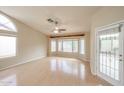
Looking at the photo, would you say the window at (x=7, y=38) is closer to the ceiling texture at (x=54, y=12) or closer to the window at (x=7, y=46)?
the window at (x=7, y=46)

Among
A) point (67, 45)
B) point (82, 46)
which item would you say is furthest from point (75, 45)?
point (82, 46)

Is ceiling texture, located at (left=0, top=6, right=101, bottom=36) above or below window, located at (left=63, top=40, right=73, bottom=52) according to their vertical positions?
above

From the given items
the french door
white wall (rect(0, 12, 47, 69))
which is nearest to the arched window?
white wall (rect(0, 12, 47, 69))

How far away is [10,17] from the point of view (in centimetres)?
571

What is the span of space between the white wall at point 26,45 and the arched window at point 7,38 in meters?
0.26

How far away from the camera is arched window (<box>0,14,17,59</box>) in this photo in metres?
5.45

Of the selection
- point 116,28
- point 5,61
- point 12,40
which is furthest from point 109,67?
point 12,40

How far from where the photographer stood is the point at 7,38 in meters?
5.99

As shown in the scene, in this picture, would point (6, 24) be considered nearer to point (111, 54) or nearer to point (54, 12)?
point (54, 12)

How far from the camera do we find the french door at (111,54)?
3.21 meters

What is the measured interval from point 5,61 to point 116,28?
5205mm

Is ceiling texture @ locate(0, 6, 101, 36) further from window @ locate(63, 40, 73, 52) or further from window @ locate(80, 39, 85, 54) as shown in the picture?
window @ locate(63, 40, 73, 52)

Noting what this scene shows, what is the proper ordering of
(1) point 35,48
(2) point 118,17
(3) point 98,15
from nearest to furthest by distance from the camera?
1. (2) point 118,17
2. (3) point 98,15
3. (1) point 35,48
